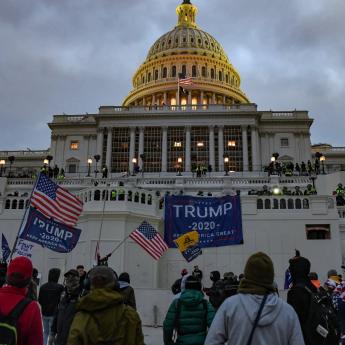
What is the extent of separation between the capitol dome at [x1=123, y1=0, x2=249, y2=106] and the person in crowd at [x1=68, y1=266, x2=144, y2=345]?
283ft

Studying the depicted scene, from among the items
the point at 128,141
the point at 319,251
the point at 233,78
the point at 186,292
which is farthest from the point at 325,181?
the point at 233,78

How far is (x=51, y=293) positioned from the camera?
10.4 metres

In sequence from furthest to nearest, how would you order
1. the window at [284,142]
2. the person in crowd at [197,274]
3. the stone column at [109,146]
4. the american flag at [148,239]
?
the window at [284,142] < the stone column at [109,146] < the american flag at [148,239] < the person in crowd at [197,274]

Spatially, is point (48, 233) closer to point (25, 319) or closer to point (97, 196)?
point (25, 319)

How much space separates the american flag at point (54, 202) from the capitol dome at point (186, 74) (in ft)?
245

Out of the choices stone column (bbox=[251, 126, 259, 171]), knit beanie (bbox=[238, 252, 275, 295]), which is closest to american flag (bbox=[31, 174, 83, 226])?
knit beanie (bbox=[238, 252, 275, 295])

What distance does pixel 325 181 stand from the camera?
149 feet

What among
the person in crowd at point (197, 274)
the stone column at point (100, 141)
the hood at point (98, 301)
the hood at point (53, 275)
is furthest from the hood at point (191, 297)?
the stone column at point (100, 141)

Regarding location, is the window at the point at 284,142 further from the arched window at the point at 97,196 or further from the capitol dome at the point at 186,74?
the arched window at the point at 97,196

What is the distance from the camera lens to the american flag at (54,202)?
15258 millimetres

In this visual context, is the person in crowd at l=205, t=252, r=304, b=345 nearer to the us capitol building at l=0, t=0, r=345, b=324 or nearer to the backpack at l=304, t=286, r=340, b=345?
the backpack at l=304, t=286, r=340, b=345

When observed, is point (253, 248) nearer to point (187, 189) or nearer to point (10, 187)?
point (187, 189)

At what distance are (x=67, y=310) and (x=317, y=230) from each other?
2419 cm

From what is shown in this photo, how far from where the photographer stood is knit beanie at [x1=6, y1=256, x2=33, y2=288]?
491 cm
